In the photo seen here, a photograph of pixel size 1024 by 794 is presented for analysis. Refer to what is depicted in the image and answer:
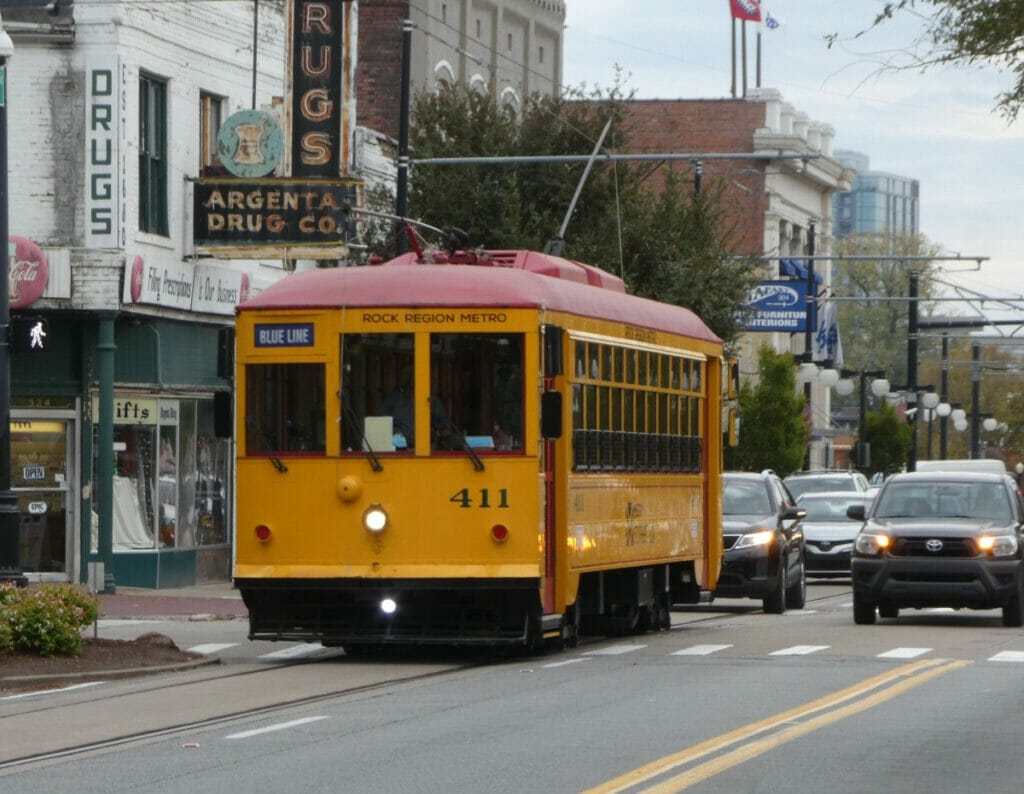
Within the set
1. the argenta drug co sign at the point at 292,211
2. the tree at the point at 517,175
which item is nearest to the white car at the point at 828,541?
the tree at the point at 517,175

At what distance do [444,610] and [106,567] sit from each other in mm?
11481

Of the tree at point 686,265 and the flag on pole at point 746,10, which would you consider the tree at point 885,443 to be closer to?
the flag on pole at point 746,10

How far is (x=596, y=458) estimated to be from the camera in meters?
20.3

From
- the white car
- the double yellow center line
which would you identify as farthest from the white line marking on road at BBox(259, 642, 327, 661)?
the white car

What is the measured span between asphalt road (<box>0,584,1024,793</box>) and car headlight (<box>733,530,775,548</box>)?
21.4 feet

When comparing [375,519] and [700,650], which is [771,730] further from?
[700,650]

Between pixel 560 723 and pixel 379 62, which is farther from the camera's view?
pixel 379 62

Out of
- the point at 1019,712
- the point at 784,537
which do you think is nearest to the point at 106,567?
the point at 784,537

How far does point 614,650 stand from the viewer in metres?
20.7

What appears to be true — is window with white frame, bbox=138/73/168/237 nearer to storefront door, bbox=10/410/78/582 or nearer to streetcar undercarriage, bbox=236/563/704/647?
storefront door, bbox=10/410/78/582

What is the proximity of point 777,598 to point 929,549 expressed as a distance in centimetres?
385

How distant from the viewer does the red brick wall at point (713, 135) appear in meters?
74.8

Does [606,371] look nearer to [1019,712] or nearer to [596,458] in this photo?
[596,458]

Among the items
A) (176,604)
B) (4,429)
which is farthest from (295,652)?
→ (176,604)
